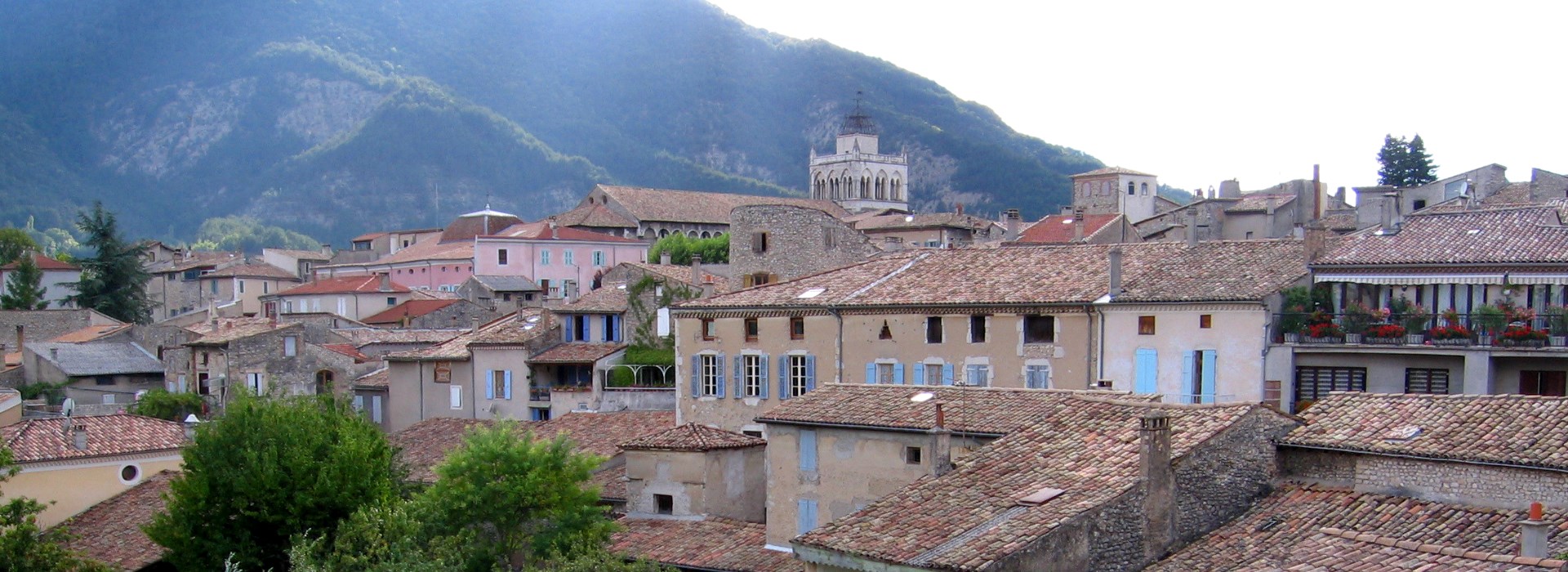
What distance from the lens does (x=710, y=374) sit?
4225 centimetres

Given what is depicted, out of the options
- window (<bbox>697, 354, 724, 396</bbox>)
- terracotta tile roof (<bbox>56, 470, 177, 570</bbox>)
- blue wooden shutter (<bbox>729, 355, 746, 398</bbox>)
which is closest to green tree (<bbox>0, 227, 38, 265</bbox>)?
terracotta tile roof (<bbox>56, 470, 177, 570</bbox>)

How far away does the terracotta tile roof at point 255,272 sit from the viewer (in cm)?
10100

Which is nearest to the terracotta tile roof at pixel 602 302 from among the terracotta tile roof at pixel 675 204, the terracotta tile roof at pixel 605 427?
the terracotta tile roof at pixel 605 427

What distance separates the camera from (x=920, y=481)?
24.9m

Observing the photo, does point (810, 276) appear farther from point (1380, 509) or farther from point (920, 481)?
point (1380, 509)

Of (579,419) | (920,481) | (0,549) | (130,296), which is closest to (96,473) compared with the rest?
(0,549)

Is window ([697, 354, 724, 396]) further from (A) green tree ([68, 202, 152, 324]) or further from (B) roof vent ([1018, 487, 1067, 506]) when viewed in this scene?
(A) green tree ([68, 202, 152, 324])

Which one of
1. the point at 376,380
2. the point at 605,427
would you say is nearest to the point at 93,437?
the point at 605,427

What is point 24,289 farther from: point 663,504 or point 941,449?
point 941,449

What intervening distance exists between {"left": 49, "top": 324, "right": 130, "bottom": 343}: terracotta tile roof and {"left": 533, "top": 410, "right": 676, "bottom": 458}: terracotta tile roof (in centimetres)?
3737

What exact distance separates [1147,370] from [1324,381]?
3998mm

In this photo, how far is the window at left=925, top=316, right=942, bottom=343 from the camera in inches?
1490

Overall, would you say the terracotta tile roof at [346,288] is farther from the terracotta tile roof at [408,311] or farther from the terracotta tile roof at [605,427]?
the terracotta tile roof at [605,427]

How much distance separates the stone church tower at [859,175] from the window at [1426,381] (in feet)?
439
